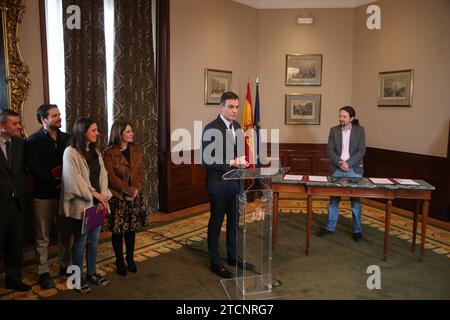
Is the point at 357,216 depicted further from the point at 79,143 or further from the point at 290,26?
the point at 290,26

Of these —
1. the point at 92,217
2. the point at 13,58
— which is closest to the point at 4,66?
the point at 13,58

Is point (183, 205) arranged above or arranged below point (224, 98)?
below

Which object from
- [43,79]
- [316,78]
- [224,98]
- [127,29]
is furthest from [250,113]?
[43,79]

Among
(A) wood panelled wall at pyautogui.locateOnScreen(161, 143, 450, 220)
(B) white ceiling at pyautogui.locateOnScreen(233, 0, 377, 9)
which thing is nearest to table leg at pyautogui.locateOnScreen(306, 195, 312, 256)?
(A) wood panelled wall at pyautogui.locateOnScreen(161, 143, 450, 220)

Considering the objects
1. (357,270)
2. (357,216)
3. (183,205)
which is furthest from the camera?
(183,205)

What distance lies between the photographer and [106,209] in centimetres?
314

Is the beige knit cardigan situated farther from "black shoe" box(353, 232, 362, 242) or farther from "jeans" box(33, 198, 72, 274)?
"black shoe" box(353, 232, 362, 242)

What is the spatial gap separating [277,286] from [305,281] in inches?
10.9

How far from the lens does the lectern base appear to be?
118 inches

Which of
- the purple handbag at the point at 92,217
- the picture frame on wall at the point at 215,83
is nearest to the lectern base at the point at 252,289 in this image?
the purple handbag at the point at 92,217

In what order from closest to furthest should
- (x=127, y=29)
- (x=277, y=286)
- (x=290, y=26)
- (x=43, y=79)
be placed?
(x=277, y=286)
(x=43, y=79)
(x=127, y=29)
(x=290, y=26)

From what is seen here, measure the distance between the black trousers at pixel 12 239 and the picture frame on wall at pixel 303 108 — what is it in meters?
4.64

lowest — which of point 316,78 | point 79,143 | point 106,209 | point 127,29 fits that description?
point 106,209

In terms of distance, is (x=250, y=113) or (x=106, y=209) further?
A: (x=250, y=113)
